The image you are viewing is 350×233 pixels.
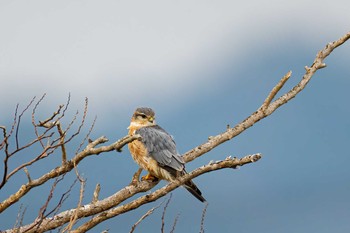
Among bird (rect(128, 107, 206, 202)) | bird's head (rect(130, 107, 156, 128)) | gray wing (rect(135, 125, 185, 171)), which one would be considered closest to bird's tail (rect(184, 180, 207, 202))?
bird (rect(128, 107, 206, 202))

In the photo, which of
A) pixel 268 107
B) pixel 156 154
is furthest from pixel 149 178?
pixel 268 107

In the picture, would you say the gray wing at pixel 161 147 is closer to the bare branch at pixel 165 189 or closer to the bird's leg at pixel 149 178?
the bird's leg at pixel 149 178

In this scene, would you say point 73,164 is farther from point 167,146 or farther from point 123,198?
point 167,146

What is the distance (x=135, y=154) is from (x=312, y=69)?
122 inches

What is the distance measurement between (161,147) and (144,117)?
771 millimetres

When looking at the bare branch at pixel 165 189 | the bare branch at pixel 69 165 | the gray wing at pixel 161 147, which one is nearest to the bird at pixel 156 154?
the gray wing at pixel 161 147

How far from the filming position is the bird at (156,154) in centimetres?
880

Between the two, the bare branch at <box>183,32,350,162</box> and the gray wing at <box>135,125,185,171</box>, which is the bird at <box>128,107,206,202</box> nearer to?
the gray wing at <box>135,125,185,171</box>

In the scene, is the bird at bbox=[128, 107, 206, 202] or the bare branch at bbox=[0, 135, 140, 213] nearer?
the bare branch at bbox=[0, 135, 140, 213]

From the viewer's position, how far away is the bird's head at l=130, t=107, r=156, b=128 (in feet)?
31.5

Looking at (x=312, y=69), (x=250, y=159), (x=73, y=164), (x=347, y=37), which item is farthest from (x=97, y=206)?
(x=347, y=37)

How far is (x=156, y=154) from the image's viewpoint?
9062mm

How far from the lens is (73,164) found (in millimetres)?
6219

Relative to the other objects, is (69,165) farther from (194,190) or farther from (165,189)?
(194,190)
